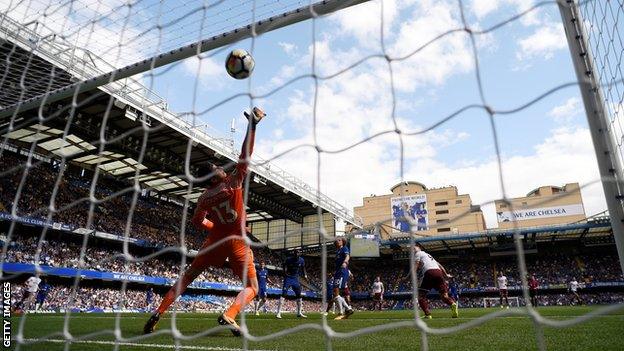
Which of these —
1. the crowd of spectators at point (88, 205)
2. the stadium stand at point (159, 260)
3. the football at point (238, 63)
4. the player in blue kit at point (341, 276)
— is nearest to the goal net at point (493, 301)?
the stadium stand at point (159, 260)

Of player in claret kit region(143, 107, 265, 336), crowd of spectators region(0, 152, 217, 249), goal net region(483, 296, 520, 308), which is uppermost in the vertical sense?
crowd of spectators region(0, 152, 217, 249)

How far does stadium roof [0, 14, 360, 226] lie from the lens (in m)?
7.48

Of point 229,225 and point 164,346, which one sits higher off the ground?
point 229,225

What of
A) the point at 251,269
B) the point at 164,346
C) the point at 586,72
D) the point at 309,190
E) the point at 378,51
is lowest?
the point at 164,346

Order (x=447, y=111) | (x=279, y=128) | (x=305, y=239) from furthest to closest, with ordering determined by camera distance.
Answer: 1. (x=305, y=239)
2. (x=279, y=128)
3. (x=447, y=111)

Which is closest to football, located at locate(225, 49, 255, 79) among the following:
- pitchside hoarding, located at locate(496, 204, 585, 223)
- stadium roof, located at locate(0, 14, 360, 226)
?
stadium roof, located at locate(0, 14, 360, 226)

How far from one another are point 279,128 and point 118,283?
74.0 ft

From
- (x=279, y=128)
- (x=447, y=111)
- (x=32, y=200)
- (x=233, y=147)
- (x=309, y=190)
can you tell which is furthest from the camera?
(x=309, y=190)

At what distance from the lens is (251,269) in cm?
448

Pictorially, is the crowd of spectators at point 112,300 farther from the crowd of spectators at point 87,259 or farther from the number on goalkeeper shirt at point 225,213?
the number on goalkeeper shirt at point 225,213

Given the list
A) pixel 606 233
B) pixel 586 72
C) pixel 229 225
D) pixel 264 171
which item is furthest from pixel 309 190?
pixel 586 72

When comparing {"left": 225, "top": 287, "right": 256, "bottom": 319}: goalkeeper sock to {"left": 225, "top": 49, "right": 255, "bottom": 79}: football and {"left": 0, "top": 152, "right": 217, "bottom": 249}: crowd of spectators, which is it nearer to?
{"left": 225, "top": 49, "right": 255, "bottom": 79}: football

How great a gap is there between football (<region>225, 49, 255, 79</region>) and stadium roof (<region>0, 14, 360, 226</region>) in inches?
122

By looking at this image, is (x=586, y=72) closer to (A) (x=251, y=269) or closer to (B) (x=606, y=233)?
(A) (x=251, y=269)
